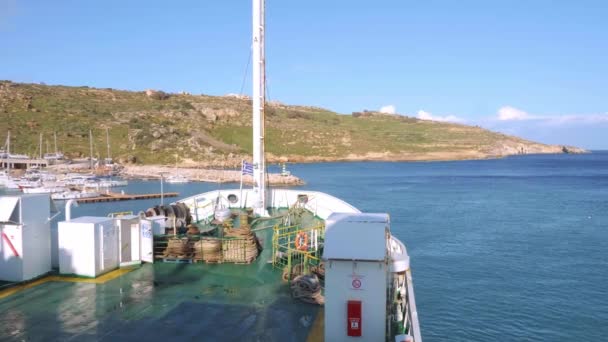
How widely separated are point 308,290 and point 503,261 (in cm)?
1822

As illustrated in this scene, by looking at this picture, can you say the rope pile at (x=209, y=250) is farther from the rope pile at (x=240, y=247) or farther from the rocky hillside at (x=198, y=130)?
the rocky hillside at (x=198, y=130)

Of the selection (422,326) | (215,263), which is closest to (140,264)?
(215,263)

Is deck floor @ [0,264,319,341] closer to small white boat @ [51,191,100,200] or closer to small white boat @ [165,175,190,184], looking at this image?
small white boat @ [51,191,100,200]

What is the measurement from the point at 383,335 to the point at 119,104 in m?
116

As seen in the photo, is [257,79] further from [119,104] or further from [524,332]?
[119,104]

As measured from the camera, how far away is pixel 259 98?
18.8 meters

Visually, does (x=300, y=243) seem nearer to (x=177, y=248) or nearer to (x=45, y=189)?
(x=177, y=248)

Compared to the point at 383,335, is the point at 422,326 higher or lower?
lower

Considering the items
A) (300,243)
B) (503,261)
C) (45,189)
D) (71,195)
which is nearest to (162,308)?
(300,243)

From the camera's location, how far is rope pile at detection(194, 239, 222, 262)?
13445 millimetres

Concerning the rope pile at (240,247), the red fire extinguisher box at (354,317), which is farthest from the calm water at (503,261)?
the red fire extinguisher box at (354,317)

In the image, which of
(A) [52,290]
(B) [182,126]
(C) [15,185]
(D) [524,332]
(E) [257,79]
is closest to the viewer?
(A) [52,290]

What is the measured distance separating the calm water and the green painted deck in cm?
737

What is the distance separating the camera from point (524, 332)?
16250 mm
